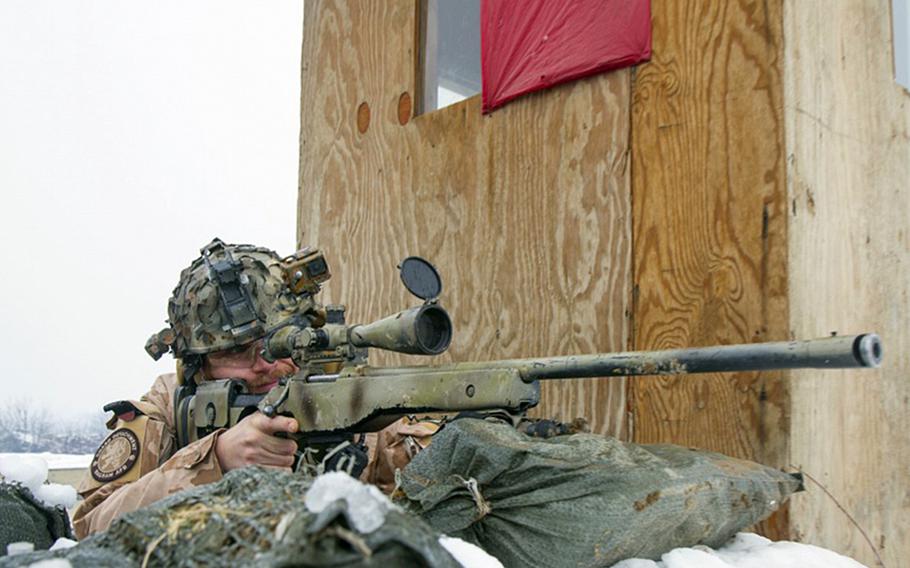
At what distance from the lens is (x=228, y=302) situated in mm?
2852

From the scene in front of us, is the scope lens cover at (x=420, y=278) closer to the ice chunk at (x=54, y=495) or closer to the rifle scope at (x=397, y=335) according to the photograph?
the rifle scope at (x=397, y=335)

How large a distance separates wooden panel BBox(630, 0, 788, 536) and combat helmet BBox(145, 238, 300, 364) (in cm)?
116

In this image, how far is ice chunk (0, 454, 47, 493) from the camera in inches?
69.4

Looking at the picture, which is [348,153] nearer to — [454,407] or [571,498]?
[454,407]

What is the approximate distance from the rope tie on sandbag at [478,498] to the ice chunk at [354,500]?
752 mm

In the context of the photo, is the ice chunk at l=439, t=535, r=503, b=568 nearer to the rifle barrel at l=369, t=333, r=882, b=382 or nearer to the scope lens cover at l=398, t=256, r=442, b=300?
the rifle barrel at l=369, t=333, r=882, b=382

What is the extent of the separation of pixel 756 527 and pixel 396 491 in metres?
1.01

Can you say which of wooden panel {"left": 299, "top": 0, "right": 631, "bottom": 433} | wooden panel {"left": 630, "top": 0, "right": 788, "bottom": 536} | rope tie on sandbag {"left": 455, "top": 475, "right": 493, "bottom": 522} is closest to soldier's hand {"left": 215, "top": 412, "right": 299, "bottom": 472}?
rope tie on sandbag {"left": 455, "top": 475, "right": 493, "bottom": 522}

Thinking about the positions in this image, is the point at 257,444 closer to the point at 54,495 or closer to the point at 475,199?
the point at 54,495

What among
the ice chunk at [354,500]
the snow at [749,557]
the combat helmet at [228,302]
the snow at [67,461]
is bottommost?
the snow at [67,461]

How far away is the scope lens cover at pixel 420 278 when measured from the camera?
7.17 ft

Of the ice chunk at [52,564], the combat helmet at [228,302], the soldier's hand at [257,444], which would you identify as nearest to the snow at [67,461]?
the combat helmet at [228,302]

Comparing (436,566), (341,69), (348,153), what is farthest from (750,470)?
(341,69)

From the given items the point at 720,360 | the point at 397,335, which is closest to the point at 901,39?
the point at 720,360
